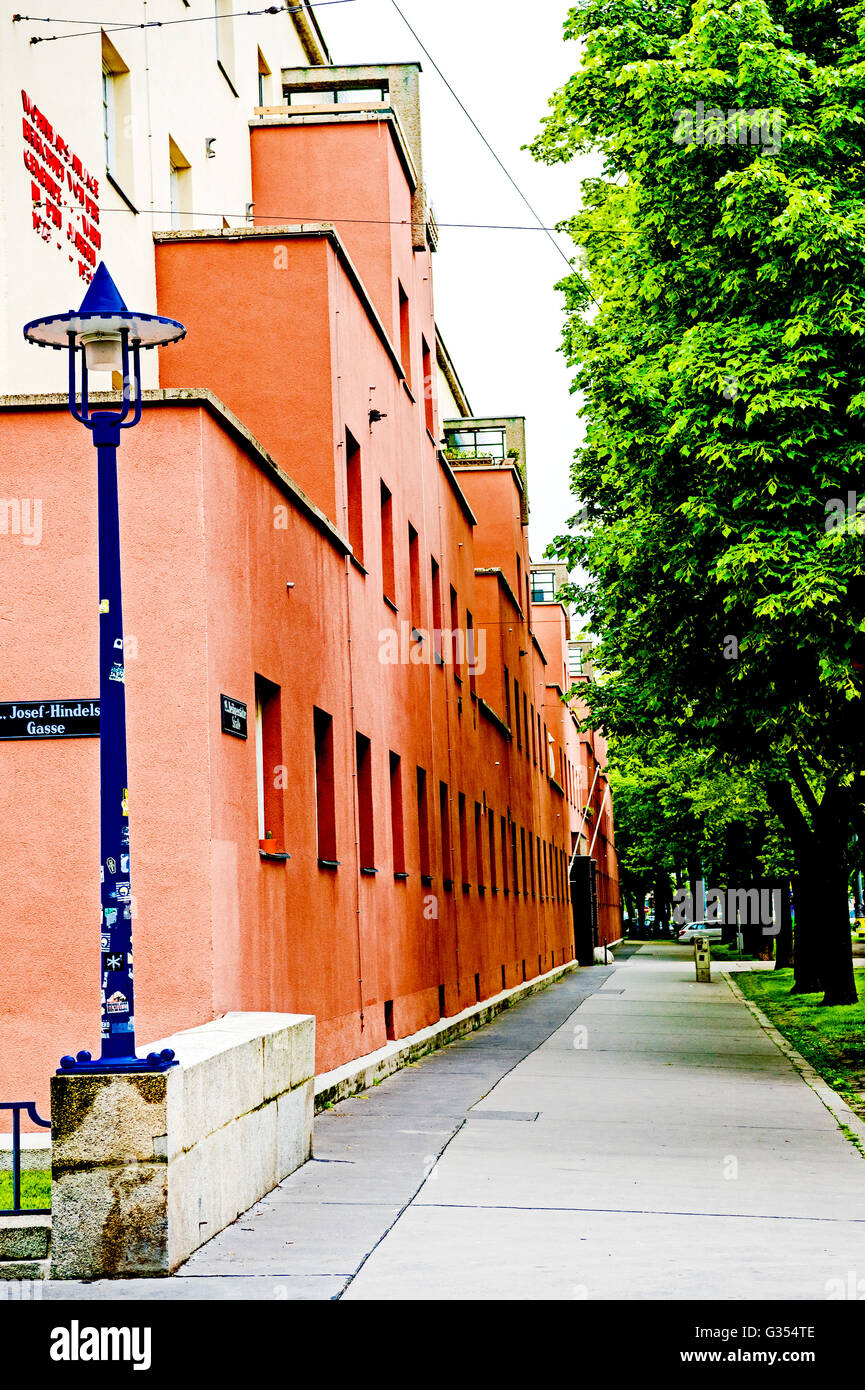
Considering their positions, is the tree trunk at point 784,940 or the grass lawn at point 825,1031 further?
the tree trunk at point 784,940

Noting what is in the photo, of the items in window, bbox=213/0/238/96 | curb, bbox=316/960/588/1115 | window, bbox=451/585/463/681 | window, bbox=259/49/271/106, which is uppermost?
window, bbox=259/49/271/106

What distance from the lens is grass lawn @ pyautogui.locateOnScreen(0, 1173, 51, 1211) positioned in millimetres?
7664

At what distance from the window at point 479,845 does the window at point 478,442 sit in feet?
46.7

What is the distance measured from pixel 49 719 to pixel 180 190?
980 centimetres

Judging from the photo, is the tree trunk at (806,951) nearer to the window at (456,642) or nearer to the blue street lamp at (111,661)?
the window at (456,642)

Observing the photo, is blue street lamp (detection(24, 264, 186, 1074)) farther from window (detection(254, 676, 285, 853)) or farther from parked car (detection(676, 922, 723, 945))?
parked car (detection(676, 922, 723, 945))

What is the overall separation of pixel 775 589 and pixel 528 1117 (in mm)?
5078

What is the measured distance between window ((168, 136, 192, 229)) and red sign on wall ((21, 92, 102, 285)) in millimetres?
3440

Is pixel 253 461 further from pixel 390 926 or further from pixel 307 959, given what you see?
pixel 390 926

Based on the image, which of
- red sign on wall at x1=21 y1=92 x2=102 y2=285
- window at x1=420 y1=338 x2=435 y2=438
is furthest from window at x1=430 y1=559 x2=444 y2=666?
red sign on wall at x1=21 y1=92 x2=102 y2=285

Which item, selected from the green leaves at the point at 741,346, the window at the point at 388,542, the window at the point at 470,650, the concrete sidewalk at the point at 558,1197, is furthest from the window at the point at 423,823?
the window at the point at 470,650

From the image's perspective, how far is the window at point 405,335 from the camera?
21547mm

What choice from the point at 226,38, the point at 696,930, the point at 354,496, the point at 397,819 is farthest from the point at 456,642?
the point at 696,930

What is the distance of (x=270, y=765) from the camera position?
480 inches
